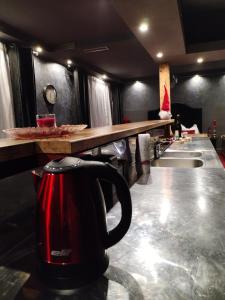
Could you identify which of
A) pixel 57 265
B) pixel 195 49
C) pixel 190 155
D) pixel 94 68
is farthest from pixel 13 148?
pixel 94 68

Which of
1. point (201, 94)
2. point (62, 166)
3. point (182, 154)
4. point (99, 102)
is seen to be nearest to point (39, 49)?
point (99, 102)

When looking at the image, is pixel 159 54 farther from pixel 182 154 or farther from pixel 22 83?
pixel 182 154

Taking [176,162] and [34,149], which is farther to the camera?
[176,162]

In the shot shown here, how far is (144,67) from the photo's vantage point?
593 centimetres

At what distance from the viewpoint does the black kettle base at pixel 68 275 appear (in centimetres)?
48

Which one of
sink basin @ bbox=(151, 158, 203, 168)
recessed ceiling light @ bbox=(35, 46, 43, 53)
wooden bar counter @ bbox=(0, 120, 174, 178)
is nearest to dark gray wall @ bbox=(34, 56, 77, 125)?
recessed ceiling light @ bbox=(35, 46, 43, 53)

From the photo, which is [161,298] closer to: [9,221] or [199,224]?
[199,224]

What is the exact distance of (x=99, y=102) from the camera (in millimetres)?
6465

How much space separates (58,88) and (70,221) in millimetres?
4587

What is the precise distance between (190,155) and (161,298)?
6.52ft

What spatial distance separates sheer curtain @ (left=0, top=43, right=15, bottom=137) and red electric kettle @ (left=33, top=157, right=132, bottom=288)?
315cm

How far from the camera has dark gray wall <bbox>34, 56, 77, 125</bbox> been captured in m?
4.16

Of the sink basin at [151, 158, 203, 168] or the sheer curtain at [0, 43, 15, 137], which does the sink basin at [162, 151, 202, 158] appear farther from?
the sheer curtain at [0, 43, 15, 137]

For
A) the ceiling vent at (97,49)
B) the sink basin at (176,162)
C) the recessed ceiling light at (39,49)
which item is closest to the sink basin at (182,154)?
the sink basin at (176,162)
